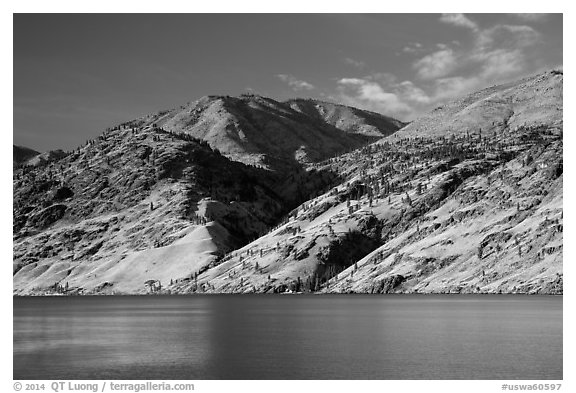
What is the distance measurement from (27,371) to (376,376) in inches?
1932

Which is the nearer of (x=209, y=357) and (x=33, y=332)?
(x=209, y=357)

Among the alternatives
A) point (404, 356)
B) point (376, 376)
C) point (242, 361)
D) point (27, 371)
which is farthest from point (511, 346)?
point (27, 371)

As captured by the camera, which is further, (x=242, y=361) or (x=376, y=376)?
(x=242, y=361)

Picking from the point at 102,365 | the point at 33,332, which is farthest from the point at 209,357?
the point at 33,332
